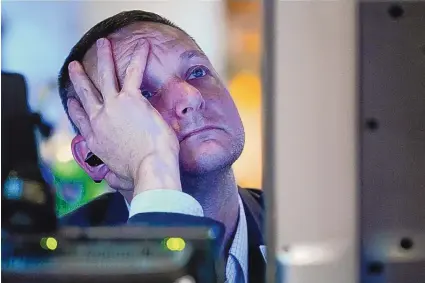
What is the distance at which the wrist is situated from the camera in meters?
0.77

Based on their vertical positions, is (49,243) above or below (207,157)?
below

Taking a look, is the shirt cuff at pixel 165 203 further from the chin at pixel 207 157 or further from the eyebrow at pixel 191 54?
the eyebrow at pixel 191 54

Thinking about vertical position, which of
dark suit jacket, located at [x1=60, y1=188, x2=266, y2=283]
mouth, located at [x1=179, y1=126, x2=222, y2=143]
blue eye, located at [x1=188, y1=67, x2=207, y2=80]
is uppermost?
blue eye, located at [x1=188, y1=67, x2=207, y2=80]

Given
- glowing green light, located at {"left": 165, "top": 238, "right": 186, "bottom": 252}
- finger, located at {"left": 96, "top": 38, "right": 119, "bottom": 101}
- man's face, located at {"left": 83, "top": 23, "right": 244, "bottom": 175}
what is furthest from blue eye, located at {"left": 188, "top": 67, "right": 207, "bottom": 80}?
glowing green light, located at {"left": 165, "top": 238, "right": 186, "bottom": 252}

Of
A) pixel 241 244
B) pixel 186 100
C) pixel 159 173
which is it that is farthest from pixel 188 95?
pixel 241 244

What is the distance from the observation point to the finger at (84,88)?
31.5 inches

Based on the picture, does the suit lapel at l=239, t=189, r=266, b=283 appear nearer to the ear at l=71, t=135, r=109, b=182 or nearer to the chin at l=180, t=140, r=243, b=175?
the chin at l=180, t=140, r=243, b=175

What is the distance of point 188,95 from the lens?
2.57 feet

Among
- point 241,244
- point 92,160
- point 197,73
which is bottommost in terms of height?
point 241,244

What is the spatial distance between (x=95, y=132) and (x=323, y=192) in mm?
313

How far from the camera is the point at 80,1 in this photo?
80 centimetres

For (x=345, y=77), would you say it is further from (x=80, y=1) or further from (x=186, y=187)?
(x=80, y=1)

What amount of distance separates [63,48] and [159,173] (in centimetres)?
22

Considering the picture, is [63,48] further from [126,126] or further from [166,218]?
[166,218]
